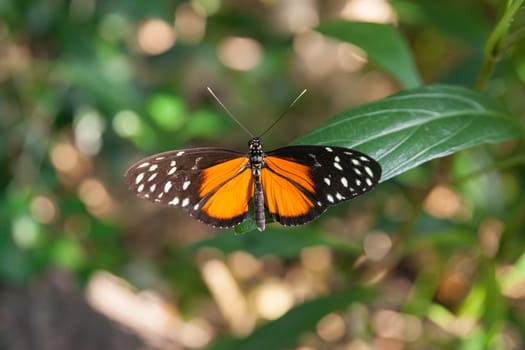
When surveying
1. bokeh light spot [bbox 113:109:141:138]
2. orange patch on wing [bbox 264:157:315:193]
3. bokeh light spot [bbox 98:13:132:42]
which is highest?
bokeh light spot [bbox 98:13:132:42]

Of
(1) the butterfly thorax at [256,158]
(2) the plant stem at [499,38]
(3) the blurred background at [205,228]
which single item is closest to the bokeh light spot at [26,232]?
(3) the blurred background at [205,228]

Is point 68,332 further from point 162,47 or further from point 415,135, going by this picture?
point 415,135

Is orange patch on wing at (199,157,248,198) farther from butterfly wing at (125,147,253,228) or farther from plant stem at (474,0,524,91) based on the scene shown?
plant stem at (474,0,524,91)

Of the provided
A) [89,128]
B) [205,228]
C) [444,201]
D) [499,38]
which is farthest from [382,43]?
[205,228]

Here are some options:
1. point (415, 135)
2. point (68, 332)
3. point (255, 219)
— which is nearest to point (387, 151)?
point (415, 135)

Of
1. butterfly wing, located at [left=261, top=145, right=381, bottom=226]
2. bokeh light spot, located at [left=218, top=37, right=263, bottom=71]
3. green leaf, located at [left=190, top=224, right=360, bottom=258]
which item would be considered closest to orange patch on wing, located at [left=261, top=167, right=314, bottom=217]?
butterfly wing, located at [left=261, top=145, right=381, bottom=226]

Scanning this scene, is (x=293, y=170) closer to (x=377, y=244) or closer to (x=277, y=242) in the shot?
(x=277, y=242)

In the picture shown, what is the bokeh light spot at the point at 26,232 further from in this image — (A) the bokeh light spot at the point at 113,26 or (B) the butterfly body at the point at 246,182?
(B) the butterfly body at the point at 246,182
